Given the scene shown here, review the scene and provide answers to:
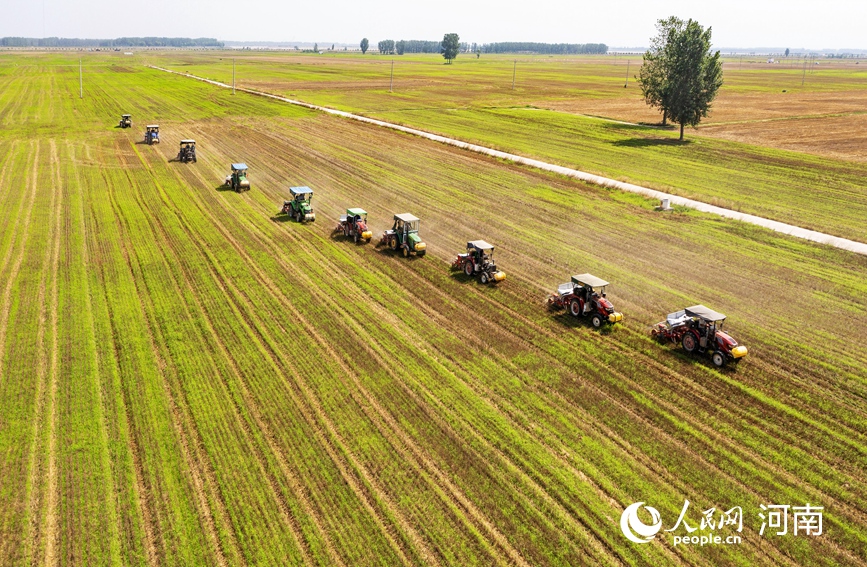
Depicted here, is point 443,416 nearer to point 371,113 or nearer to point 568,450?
point 568,450

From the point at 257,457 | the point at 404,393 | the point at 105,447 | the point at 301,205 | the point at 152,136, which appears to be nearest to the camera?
the point at 257,457

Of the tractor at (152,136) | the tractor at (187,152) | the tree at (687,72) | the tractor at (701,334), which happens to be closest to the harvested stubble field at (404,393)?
the tractor at (701,334)

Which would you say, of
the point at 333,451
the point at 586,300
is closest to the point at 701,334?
the point at 586,300

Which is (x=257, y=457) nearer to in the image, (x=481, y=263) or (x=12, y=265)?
(x=481, y=263)

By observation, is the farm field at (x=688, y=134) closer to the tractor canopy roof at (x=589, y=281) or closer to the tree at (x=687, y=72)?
the tree at (x=687, y=72)

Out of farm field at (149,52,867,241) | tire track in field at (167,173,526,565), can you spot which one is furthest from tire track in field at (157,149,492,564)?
farm field at (149,52,867,241)

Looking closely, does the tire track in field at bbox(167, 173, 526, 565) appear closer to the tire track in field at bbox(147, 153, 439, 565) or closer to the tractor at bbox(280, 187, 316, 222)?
the tire track in field at bbox(147, 153, 439, 565)
